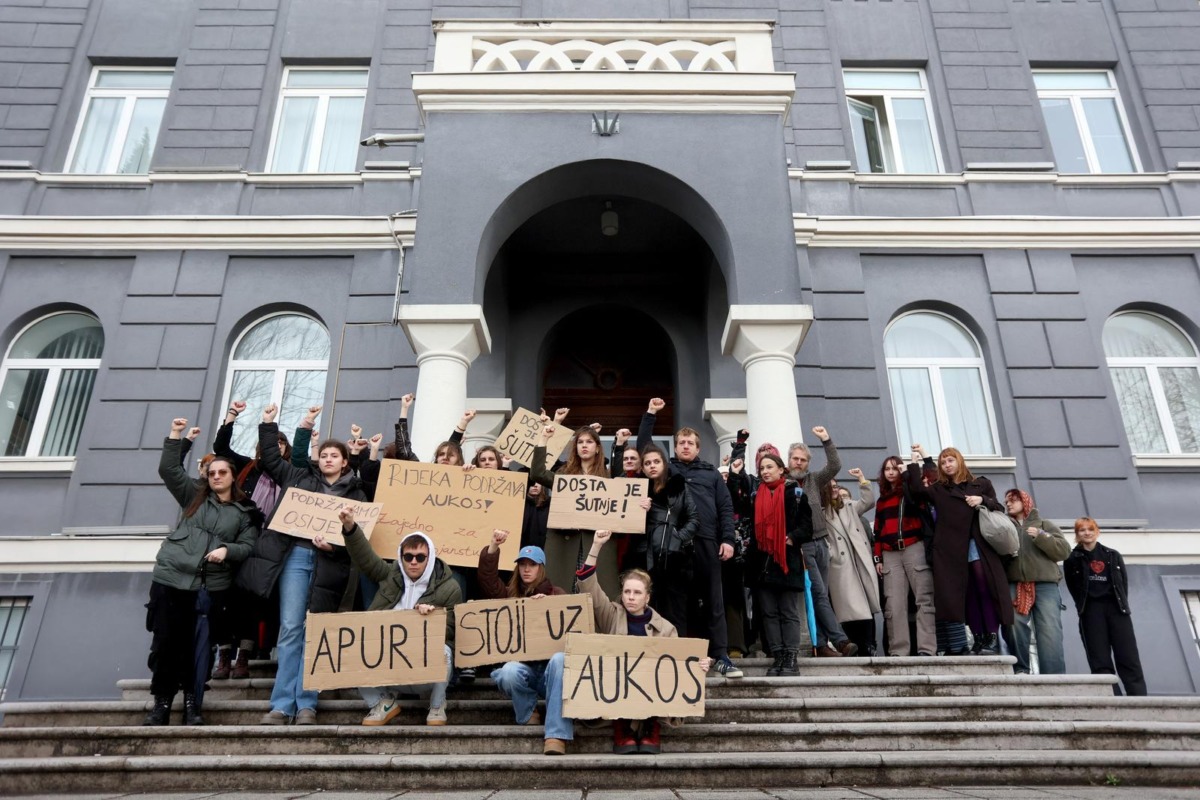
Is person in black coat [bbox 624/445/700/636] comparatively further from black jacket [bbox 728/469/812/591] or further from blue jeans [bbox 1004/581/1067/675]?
blue jeans [bbox 1004/581/1067/675]

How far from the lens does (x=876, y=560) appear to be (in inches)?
269

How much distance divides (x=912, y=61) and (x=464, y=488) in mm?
10198

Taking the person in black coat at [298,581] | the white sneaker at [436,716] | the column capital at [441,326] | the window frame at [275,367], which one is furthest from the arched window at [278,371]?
the white sneaker at [436,716]

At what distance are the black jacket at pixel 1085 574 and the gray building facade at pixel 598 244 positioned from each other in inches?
66.8

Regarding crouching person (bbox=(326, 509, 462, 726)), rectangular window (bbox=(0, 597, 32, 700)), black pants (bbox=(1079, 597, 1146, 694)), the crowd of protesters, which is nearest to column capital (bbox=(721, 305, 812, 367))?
the crowd of protesters

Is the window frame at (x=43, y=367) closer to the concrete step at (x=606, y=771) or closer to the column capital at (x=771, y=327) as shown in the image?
the concrete step at (x=606, y=771)

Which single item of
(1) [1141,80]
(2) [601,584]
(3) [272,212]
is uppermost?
(1) [1141,80]

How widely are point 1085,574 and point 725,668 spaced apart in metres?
3.75

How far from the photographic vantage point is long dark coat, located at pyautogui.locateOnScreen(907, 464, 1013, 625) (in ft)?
20.6

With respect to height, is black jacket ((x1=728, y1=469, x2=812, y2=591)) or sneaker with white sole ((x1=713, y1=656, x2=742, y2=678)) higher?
black jacket ((x1=728, y1=469, x2=812, y2=591))

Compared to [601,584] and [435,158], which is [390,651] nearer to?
[601,584]

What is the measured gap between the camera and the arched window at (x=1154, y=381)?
969 cm

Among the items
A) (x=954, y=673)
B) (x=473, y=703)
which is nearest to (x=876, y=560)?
(x=954, y=673)

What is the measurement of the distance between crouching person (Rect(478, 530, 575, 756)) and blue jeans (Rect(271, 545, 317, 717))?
125 centimetres
